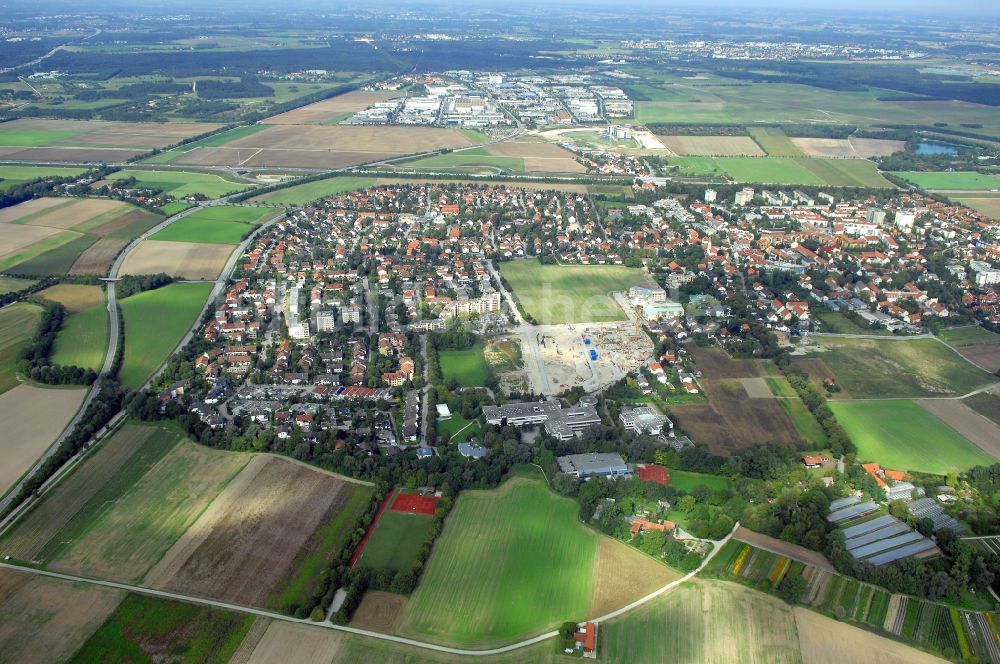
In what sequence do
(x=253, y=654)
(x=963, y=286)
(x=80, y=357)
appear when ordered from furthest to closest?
1. (x=963, y=286)
2. (x=80, y=357)
3. (x=253, y=654)

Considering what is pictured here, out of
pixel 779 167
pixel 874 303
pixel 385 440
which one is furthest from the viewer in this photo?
pixel 779 167

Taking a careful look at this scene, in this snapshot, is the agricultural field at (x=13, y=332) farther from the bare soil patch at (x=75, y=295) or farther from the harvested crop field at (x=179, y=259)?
the harvested crop field at (x=179, y=259)

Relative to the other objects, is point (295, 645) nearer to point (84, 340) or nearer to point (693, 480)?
point (693, 480)

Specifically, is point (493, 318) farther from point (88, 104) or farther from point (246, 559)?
point (88, 104)

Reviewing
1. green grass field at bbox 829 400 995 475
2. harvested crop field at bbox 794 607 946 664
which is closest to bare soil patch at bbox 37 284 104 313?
harvested crop field at bbox 794 607 946 664

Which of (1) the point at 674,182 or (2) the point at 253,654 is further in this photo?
(1) the point at 674,182

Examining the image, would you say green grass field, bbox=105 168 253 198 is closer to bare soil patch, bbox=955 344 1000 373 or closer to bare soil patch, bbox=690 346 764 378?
bare soil patch, bbox=690 346 764 378

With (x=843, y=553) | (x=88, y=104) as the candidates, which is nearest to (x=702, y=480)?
(x=843, y=553)
